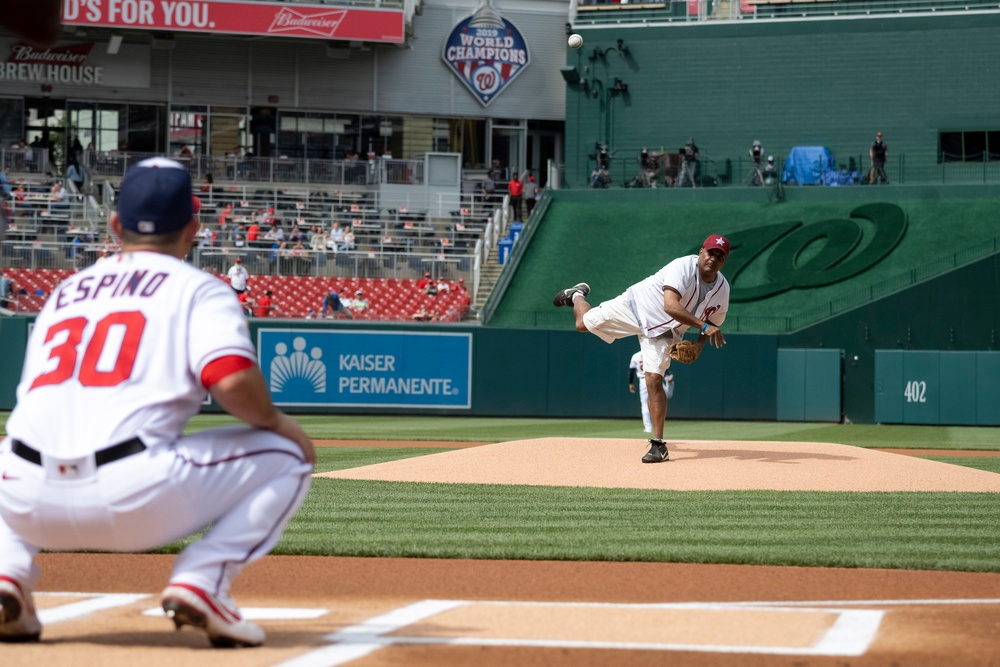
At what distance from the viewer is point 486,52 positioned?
4106 centimetres

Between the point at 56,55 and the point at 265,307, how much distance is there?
Result: 51.4ft

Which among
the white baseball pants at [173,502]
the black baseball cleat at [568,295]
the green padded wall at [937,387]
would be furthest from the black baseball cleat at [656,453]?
the green padded wall at [937,387]

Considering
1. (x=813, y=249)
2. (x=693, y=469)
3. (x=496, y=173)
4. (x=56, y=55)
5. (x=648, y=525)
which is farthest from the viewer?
(x=496, y=173)

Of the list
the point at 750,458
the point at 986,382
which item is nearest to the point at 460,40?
the point at 986,382

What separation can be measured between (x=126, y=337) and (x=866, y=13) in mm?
36460

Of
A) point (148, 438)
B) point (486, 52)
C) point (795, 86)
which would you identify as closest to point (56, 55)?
point (486, 52)

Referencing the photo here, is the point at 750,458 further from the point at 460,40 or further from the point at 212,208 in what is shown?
the point at 460,40

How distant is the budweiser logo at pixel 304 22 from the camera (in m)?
37.4

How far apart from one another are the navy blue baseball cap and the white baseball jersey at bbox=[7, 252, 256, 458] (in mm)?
168

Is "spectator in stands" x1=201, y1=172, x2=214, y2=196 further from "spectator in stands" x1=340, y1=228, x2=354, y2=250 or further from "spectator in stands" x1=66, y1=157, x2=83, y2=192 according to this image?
"spectator in stands" x1=340, y1=228, x2=354, y2=250

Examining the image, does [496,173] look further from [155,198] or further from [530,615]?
[155,198]

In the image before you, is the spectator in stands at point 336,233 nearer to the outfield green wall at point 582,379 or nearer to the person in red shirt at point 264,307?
the person in red shirt at point 264,307

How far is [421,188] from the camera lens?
3791cm

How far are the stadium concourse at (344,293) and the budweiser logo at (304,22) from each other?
1117 cm
